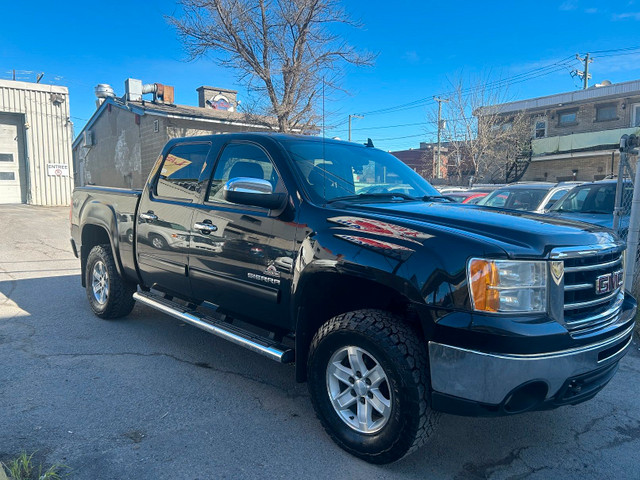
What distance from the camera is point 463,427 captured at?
341 centimetres

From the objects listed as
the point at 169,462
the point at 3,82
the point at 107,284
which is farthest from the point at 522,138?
the point at 169,462

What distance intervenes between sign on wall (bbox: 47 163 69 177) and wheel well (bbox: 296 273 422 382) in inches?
861

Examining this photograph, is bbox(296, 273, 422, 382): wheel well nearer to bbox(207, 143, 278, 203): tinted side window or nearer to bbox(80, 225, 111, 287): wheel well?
bbox(207, 143, 278, 203): tinted side window

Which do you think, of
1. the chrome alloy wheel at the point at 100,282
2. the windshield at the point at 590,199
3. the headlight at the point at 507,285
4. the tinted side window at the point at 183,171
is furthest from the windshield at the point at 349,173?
the windshield at the point at 590,199

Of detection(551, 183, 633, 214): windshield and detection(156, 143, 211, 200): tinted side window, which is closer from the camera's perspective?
detection(156, 143, 211, 200): tinted side window

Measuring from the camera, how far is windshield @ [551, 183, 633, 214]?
8.25m

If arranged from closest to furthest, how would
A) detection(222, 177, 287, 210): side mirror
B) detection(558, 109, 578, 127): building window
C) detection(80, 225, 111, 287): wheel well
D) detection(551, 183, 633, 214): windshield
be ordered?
detection(222, 177, 287, 210): side mirror → detection(80, 225, 111, 287): wheel well → detection(551, 183, 633, 214): windshield → detection(558, 109, 578, 127): building window

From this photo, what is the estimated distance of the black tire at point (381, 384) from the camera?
2.67 m

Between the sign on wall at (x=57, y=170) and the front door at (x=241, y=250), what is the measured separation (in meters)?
20.6

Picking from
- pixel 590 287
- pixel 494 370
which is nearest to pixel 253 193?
pixel 494 370

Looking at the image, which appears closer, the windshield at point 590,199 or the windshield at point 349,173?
the windshield at point 349,173

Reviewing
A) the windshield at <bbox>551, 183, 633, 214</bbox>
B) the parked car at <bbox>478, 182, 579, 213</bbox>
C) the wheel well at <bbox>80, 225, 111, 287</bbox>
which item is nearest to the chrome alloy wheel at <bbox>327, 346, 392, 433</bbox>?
the wheel well at <bbox>80, 225, 111, 287</bbox>

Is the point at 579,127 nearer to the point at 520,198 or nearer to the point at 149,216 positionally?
the point at 520,198

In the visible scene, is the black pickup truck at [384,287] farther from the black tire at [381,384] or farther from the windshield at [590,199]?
the windshield at [590,199]
